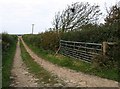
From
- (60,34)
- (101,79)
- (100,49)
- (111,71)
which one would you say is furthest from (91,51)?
(60,34)

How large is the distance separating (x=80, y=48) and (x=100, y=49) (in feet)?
16.3

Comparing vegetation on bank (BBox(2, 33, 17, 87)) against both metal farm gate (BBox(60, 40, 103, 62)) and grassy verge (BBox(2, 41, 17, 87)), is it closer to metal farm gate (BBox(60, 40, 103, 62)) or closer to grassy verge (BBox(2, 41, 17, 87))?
grassy verge (BBox(2, 41, 17, 87))

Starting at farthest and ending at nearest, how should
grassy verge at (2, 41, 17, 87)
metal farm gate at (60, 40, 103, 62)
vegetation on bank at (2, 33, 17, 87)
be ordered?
metal farm gate at (60, 40, 103, 62) < vegetation on bank at (2, 33, 17, 87) < grassy verge at (2, 41, 17, 87)

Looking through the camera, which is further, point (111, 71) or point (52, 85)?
point (111, 71)

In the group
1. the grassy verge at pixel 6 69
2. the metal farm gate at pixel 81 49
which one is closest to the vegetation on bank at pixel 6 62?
the grassy verge at pixel 6 69

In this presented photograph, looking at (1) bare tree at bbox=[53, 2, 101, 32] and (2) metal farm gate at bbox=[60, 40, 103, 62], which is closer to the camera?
(2) metal farm gate at bbox=[60, 40, 103, 62]

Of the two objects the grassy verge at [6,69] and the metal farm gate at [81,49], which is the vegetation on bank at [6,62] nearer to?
the grassy verge at [6,69]

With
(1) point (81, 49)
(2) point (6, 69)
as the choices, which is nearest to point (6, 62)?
(2) point (6, 69)

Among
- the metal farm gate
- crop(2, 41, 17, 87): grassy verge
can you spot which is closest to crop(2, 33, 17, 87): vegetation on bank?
crop(2, 41, 17, 87): grassy verge

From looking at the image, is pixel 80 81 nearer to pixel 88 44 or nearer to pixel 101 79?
pixel 101 79

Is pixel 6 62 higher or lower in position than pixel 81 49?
lower

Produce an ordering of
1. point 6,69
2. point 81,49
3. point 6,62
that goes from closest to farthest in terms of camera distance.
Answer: point 6,69 < point 81,49 < point 6,62

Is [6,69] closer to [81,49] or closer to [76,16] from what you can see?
[81,49]

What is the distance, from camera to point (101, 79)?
1211cm
